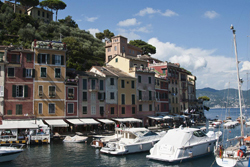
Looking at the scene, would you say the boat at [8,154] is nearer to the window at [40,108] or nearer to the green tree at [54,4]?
the window at [40,108]

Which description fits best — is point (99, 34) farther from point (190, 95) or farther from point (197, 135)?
point (197, 135)

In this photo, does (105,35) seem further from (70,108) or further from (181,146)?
(181,146)

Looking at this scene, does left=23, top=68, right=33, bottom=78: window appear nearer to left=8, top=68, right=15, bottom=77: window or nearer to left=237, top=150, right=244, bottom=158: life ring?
left=8, top=68, right=15, bottom=77: window

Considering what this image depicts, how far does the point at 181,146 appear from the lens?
88.8 ft

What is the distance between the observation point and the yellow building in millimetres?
Result: 45875

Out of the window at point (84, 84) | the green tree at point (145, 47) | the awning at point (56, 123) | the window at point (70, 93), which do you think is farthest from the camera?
the green tree at point (145, 47)

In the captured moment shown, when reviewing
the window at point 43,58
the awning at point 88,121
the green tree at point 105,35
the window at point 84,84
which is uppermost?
the green tree at point 105,35

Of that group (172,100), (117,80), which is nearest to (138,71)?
(117,80)

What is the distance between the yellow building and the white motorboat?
2465 cm

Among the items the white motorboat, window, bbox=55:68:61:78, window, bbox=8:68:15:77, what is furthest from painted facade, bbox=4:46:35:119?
the white motorboat

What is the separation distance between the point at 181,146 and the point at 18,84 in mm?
30454

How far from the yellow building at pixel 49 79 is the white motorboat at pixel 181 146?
80.9ft

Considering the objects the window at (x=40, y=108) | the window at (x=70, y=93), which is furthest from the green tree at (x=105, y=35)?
the window at (x=40, y=108)

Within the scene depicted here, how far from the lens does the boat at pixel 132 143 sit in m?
30.9
